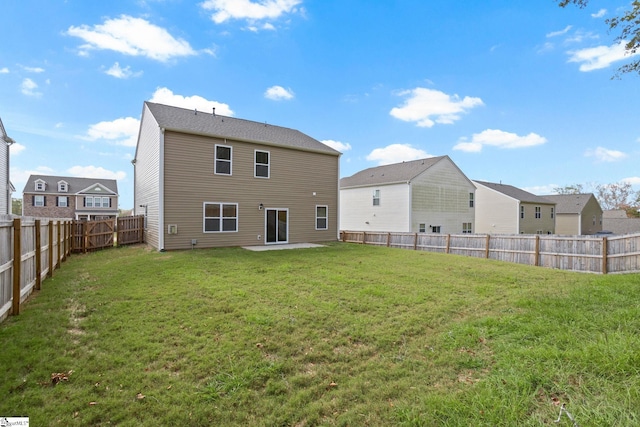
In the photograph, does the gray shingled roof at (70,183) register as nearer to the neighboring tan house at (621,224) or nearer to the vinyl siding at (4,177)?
the vinyl siding at (4,177)

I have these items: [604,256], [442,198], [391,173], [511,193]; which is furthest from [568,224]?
[604,256]

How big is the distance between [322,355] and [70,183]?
50.5 metres

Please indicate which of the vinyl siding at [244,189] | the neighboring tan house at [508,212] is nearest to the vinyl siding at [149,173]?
the vinyl siding at [244,189]

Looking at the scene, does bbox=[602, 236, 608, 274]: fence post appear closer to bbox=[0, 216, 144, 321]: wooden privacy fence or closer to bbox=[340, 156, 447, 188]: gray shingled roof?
bbox=[340, 156, 447, 188]: gray shingled roof

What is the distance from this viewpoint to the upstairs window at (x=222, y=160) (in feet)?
45.0

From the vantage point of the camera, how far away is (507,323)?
170 inches

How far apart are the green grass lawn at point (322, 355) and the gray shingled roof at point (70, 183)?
43.4 meters

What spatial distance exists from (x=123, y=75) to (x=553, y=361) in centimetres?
1693

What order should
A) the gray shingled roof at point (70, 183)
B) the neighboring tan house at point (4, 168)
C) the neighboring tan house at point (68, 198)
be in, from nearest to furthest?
the neighboring tan house at point (4, 168), the neighboring tan house at point (68, 198), the gray shingled roof at point (70, 183)

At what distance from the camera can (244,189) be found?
1434 cm

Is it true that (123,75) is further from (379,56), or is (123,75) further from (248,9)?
(379,56)

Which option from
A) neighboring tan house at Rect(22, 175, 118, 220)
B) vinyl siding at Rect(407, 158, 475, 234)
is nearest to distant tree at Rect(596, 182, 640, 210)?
vinyl siding at Rect(407, 158, 475, 234)

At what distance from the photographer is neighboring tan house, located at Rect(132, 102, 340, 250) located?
12.7 meters

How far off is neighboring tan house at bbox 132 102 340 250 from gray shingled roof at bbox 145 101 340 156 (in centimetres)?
5
